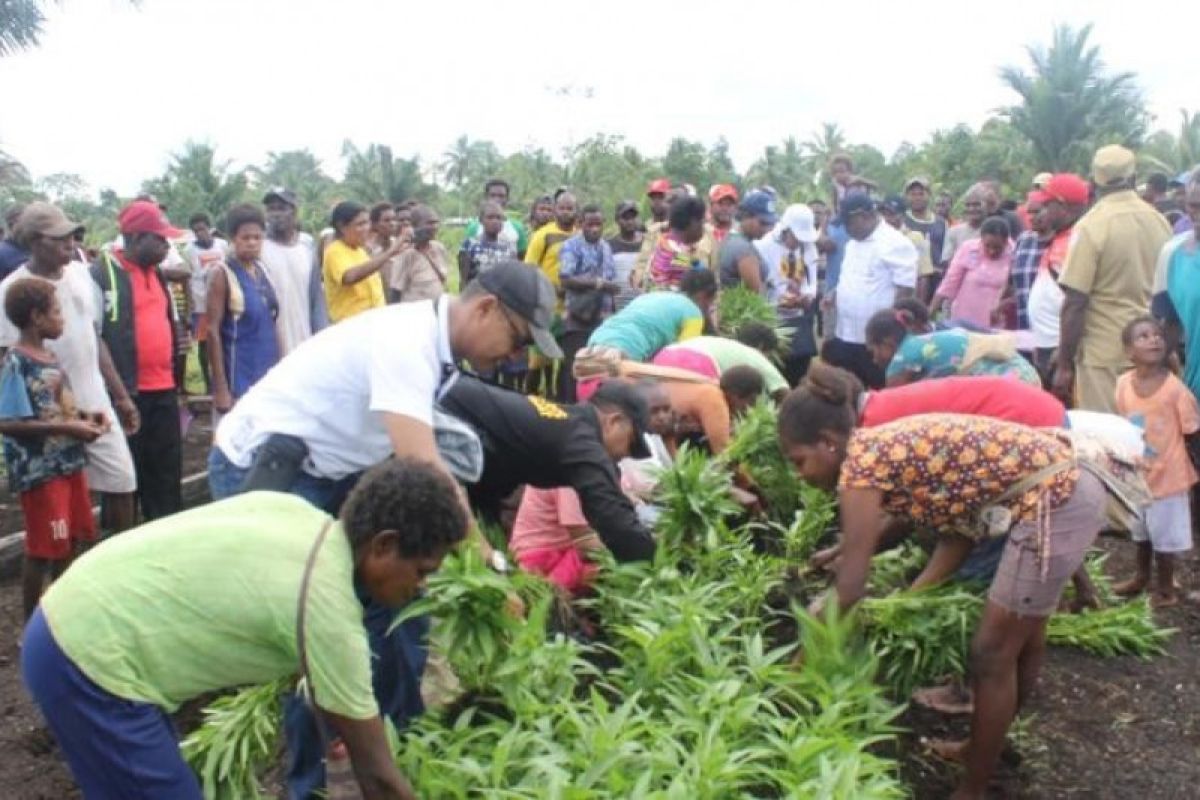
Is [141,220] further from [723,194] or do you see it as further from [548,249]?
[723,194]

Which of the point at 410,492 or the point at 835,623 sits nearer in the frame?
the point at 410,492

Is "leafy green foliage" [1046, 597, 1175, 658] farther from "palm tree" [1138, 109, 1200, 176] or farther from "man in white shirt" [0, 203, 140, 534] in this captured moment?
"palm tree" [1138, 109, 1200, 176]

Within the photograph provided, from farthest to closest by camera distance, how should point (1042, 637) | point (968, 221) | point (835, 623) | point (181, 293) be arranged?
point (968, 221) → point (181, 293) → point (1042, 637) → point (835, 623)

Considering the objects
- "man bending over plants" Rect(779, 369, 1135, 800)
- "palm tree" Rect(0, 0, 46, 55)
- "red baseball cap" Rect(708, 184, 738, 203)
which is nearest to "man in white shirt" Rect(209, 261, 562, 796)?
"man bending over plants" Rect(779, 369, 1135, 800)

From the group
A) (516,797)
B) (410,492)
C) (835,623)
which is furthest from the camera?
(835,623)

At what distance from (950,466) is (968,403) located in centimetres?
87

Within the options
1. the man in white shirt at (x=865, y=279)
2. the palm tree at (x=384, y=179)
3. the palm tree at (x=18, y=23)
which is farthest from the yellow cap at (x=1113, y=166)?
the palm tree at (x=384, y=179)

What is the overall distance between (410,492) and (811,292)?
7311 mm

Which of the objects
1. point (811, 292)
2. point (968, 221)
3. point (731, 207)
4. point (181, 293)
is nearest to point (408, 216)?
point (181, 293)

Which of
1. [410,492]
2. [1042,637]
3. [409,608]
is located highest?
[410,492]

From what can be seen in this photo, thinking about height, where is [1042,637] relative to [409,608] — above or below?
below

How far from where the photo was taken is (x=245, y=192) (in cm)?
3956

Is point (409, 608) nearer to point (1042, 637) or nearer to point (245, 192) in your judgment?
point (1042, 637)

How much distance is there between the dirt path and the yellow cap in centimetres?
264
